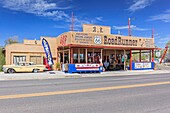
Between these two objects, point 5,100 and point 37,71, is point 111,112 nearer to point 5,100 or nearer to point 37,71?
point 5,100

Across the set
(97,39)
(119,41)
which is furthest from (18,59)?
(119,41)

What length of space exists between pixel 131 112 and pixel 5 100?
16.6 ft

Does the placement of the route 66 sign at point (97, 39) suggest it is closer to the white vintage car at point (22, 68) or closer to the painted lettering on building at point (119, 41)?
the painted lettering on building at point (119, 41)

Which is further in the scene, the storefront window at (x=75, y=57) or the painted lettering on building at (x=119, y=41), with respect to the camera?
the painted lettering on building at (x=119, y=41)

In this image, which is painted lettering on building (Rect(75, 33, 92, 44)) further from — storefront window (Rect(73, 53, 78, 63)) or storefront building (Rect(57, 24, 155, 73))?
storefront window (Rect(73, 53, 78, 63))

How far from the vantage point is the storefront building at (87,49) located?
88.6 ft

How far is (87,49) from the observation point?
29.5m

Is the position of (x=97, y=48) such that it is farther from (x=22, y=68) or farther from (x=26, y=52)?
(x=22, y=68)

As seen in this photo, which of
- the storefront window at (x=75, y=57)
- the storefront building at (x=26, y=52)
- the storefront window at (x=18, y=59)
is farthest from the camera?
the storefront window at (x=18, y=59)

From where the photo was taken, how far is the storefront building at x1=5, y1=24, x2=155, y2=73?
2700 cm

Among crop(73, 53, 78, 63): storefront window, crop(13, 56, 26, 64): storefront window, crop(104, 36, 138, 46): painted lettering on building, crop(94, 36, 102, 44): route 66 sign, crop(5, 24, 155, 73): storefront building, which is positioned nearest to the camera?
crop(5, 24, 155, 73): storefront building

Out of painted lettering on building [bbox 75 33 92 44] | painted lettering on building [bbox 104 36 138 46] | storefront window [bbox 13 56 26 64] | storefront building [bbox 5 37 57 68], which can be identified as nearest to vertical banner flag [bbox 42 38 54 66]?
storefront building [bbox 5 37 57 68]

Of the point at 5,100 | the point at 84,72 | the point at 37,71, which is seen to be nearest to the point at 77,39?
the point at 84,72

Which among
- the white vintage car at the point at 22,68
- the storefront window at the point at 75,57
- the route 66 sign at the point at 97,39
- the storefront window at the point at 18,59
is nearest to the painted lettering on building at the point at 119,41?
the route 66 sign at the point at 97,39
